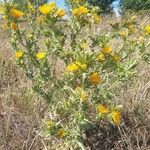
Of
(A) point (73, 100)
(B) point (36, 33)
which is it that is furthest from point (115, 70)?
(B) point (36, 33)

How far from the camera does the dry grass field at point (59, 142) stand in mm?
2518

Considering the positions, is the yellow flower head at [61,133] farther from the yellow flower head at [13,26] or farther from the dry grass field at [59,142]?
the yellow flower head at [13,26]

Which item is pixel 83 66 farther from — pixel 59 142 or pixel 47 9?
pixel 59 142

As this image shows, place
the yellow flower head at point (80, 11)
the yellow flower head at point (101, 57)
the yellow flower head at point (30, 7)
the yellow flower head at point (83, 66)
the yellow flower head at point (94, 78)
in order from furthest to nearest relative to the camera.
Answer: the yellow flower head at point (30, 7) < the yellow flower head at point (80, 11) < the yellow flower head at point (101, 57) < the yellow flower head at point (94, 78) < the yellow flower head at point (83, 66)

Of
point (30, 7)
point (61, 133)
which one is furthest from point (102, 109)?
point (30, 7)

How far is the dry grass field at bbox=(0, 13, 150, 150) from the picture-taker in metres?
2.52

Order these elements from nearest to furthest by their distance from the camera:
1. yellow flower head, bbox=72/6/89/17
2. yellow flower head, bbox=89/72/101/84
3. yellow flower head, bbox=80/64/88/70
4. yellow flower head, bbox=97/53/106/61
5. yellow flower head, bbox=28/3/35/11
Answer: yellow flower head, bbox=80/64/88/70
yellow flower head, bbox=89/72/101/84
yellow flower head, bbox=97/53/106/61
yellow flower head, bbox=72/6/89/17
yellow flower head, bbox=28/3/35/11

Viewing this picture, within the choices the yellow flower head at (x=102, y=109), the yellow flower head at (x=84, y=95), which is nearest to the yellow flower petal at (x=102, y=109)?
the yellow flower head at (x=102, y=109)

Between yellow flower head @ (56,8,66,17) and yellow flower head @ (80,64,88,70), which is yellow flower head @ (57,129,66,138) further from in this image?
yellow flower head @ (56,8,66,17)

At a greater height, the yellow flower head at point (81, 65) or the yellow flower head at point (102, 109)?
the yellow flower head at point (81, 65)

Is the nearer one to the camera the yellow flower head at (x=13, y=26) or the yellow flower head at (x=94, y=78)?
the yellow flower head at (x=94, y=78)

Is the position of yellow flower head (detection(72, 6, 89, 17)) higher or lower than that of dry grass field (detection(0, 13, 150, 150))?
higher

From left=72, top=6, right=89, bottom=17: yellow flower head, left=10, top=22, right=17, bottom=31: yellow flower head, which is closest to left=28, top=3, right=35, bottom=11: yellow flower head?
left=10, top=22, right=17, bottom=31: yellow flower head

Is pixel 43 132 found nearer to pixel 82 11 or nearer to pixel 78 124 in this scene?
pixel 78 124
